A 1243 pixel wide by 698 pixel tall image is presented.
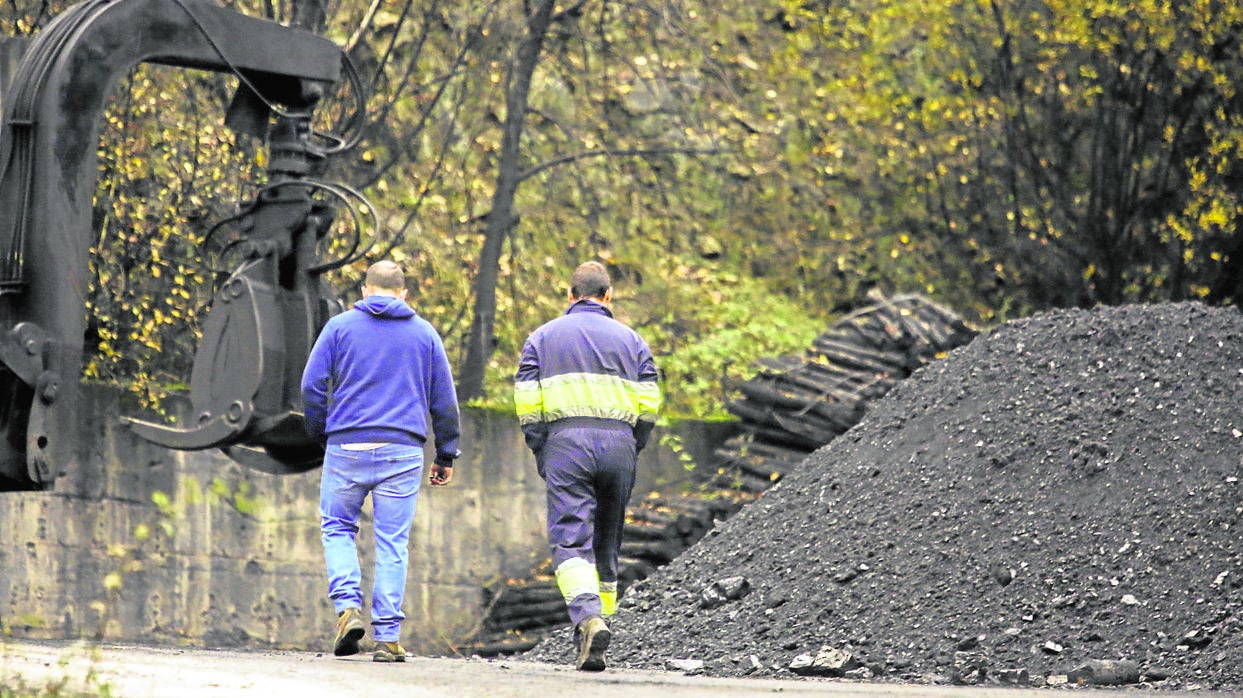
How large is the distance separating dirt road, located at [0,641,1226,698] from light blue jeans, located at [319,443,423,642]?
0.95 ft

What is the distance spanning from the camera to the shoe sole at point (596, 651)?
8195mm

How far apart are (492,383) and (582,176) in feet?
7.78

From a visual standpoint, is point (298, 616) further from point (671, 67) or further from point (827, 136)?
point (827, 136)

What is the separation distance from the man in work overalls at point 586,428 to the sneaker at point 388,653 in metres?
0.80

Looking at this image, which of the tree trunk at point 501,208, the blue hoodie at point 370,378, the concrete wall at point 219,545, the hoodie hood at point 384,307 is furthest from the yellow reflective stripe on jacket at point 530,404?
the tree trunk at point 501,208

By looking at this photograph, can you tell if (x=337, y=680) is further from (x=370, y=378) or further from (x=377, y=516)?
(x=370, y=378)

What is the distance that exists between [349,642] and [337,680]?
1.35m

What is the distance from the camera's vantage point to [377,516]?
8438 millimetres

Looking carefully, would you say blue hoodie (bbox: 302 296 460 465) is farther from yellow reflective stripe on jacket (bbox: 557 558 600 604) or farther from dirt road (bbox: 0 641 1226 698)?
dirt road (bbox: 0 641 1226 698)

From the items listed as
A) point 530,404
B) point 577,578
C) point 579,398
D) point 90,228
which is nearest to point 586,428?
point 579,398

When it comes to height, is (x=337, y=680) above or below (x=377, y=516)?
below

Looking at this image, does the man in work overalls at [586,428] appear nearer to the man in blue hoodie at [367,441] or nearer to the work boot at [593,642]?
→ the work boot at [593,642]

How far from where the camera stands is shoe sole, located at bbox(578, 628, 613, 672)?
8195 millimetres

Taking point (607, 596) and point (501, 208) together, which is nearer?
point (607, 596)
